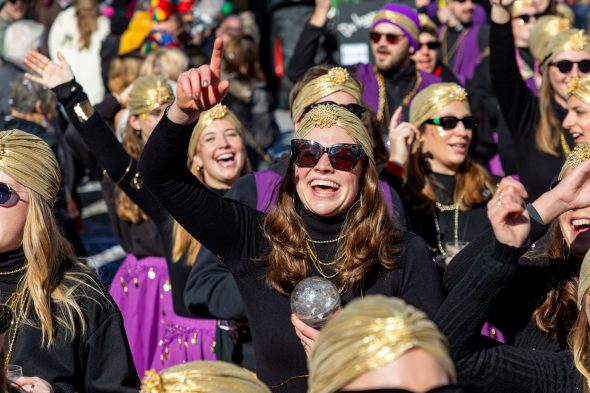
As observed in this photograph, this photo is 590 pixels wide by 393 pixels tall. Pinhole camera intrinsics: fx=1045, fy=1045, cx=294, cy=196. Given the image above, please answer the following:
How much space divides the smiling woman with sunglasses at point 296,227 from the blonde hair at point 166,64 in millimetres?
3871

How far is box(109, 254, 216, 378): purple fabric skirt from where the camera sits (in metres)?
5.96

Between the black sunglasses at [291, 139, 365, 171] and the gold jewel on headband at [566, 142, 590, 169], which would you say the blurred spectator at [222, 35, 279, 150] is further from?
the gold jewel on headband at [566, 142, 590, 169]

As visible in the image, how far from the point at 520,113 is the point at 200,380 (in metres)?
4.35

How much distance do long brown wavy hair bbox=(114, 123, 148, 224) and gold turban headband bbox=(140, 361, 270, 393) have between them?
382 cm

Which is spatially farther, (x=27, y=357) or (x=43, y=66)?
(x=43, y=66)

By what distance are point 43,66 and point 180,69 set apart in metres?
2.69

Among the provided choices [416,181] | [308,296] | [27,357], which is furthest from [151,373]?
[416,181]

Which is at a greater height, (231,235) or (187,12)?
(187,12)

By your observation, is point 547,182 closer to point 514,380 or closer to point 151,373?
point 514,380

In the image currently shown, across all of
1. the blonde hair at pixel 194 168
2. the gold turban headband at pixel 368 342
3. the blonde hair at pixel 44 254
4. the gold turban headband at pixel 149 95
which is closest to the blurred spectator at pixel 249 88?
the gold turban headband at pixel 149 95

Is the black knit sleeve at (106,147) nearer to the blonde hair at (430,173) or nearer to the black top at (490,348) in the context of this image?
the blonde hair at (430,173)

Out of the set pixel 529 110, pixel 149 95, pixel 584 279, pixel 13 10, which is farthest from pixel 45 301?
pixel 13 10

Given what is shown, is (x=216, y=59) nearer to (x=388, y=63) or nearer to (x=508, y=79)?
(x=508, y=79)

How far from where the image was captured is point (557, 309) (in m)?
3.70
